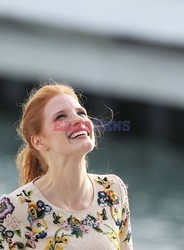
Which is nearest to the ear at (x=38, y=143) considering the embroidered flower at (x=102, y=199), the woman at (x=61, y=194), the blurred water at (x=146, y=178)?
the woman at (x=61, y=194)

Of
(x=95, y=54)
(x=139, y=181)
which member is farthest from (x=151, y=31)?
(x=139, y=181)

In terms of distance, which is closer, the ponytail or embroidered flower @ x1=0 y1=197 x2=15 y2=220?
embroidered flower @ x1=0 y1=197 x2=15 y2=220

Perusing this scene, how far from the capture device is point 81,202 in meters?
1.12

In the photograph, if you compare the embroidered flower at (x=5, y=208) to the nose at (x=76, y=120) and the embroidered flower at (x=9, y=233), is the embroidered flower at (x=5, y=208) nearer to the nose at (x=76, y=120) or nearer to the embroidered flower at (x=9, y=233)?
the embroidered flower at (x=9, y=233)

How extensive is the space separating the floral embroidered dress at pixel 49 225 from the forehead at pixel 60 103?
0.11 meters

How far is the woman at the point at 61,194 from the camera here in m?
1.07

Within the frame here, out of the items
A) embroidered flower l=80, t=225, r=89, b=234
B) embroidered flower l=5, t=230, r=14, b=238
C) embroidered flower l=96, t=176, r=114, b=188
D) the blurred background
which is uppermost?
the blurred background

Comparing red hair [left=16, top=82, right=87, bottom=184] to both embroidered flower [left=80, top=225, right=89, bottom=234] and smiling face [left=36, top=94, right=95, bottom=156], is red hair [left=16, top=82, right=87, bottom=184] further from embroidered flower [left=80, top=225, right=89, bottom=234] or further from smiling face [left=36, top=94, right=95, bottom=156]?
embroidered flower [left=80, top=225, right=89, bottom=234]

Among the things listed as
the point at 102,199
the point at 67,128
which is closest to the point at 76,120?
the point at 67,128

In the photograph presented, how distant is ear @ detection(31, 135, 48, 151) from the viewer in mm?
1121

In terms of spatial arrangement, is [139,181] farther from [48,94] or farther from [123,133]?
[48,94]

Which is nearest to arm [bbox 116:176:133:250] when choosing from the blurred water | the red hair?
the red hair

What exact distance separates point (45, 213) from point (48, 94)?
0.55 feet

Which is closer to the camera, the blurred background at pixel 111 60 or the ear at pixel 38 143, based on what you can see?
the ear at pixel 38 143
